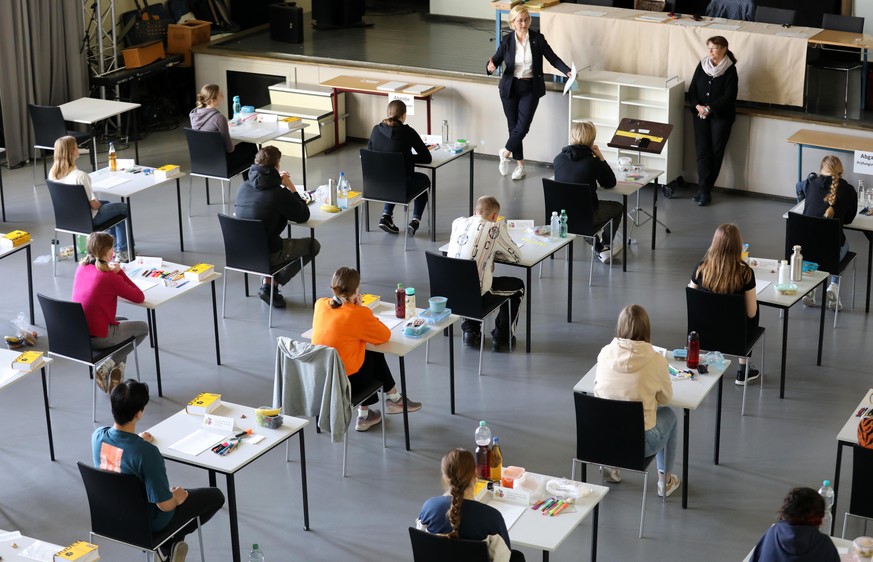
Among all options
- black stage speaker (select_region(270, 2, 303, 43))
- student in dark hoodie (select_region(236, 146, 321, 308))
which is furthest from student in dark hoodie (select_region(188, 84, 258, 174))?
black stage speaker (select_region(270, 2, 303, 43))

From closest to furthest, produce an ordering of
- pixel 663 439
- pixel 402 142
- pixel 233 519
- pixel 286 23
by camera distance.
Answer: pixel 233 519
pixel 663 439
pixel 402 142
pixel 286 23

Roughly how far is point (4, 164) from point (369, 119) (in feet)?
12.9

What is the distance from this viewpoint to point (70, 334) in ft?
24.1

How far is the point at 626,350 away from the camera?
6.05 meters

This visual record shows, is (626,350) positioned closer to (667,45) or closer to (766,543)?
(766,543)

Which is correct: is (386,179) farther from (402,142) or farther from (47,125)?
(47,125)

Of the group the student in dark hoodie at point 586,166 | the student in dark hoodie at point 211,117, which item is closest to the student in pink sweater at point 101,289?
the student in dark hoodie at point 211,117

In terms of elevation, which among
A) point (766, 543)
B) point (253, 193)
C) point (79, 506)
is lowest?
point (79, 506)

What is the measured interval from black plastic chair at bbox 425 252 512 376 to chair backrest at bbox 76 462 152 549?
2.96 metres

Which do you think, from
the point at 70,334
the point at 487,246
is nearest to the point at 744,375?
the point at 487,246

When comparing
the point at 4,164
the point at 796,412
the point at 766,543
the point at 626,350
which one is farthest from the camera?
the point at 4,164

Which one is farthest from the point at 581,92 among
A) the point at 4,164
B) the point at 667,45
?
the point at 4,164

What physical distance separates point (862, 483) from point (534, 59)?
22.0 feet

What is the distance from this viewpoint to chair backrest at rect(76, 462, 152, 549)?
17.5 feet
